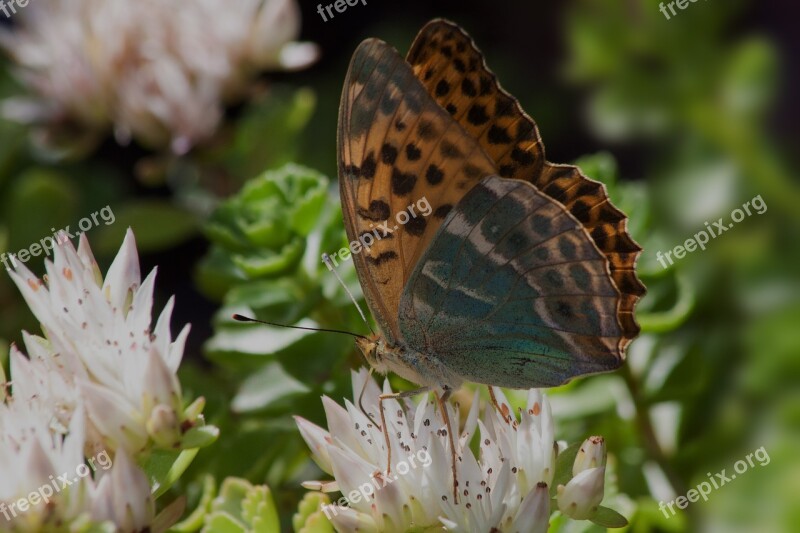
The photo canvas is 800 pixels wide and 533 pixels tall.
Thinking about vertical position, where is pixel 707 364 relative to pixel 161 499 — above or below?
below

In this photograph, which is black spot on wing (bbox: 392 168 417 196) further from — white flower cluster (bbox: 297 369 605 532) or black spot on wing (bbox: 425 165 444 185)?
white flower cluster (bbox: 297 369 605 532)

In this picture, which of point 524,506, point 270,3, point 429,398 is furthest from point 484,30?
point 524,506

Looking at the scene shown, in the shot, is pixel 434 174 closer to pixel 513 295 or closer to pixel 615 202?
pixel 513 295

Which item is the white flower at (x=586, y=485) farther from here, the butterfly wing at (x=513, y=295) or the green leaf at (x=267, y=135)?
the green leaf at (x=267, y=135)

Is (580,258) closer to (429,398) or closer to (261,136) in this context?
(429,398)

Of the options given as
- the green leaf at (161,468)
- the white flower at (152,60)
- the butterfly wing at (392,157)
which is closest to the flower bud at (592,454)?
the butterfly wing at (392,157)

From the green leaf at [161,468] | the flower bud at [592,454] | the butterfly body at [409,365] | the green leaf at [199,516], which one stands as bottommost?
the flower bud at [592,454]
